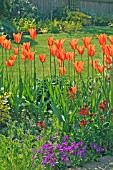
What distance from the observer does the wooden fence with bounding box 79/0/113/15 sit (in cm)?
2236

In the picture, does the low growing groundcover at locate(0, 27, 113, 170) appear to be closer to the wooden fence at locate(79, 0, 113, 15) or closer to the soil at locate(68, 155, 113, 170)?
the soil at locate(68, 155, 113, 170)

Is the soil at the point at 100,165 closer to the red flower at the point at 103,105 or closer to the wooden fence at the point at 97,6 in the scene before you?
the red flower at the point at 103,105

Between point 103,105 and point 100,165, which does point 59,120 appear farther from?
point 100,165

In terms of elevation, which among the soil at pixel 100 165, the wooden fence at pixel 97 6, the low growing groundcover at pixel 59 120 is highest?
the wooden fence at pixel 97 6

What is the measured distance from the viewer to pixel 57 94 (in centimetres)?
439

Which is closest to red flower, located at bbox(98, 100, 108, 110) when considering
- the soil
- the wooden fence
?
the soil

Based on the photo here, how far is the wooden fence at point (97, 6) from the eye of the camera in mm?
22359

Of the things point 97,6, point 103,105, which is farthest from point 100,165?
point 97,6

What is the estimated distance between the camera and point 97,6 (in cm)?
2306

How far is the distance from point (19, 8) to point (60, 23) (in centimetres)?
209

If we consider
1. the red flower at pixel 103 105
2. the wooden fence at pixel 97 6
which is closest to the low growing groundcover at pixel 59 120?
the red flower at pixel 103 105

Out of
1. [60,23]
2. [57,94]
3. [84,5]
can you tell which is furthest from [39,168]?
[84,5]

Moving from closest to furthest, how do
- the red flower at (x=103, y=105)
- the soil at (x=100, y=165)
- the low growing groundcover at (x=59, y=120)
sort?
the low growing groundcover at (x=59, y=120), the soil at (x=100, y=165), the red flower at (x=103, y=105)

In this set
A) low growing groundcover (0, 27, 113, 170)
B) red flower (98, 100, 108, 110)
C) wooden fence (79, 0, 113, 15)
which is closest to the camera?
low growing groundcover (0, 27, 113, 170)
